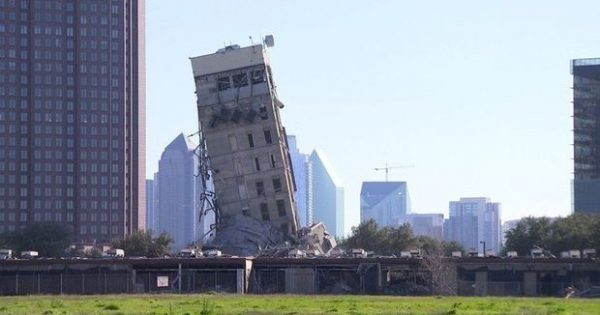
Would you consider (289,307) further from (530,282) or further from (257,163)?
(257,163)

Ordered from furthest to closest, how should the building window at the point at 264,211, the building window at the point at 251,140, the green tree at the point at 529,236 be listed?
the green tree at the point at 529,236 → the building window at the point at 264,211 → the building window at the point at 251,140

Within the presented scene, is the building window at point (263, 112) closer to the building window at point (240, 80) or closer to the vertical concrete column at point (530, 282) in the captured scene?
the building window at point (240, 80)

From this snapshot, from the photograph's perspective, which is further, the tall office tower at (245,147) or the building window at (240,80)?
the building window at (240,80)

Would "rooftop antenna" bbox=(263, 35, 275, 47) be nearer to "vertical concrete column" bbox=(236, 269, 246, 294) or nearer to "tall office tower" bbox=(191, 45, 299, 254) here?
"tall office tower" bbox=(191, 45, 299, 254)

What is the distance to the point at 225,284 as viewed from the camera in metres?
136

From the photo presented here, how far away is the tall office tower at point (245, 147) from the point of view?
162 m

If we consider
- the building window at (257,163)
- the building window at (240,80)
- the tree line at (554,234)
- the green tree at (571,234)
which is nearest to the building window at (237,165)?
the building window at (257,163)

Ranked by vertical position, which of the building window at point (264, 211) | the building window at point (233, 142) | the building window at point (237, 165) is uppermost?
the building window at point (233, 142)

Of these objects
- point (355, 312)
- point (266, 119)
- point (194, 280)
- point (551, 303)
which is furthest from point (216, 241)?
point (355, 312)

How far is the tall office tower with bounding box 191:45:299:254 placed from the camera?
161625mm

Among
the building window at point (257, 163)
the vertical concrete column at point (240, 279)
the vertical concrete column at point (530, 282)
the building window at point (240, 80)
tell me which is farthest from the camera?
the building window at point (257, 163)

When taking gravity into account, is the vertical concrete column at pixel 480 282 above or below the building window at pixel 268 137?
below

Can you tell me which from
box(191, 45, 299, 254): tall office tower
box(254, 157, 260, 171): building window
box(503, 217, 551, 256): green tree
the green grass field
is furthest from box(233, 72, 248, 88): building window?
the green grass field

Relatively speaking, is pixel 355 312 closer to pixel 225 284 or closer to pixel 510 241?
pixel 225 284
